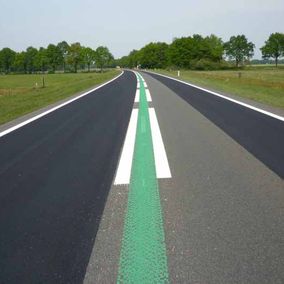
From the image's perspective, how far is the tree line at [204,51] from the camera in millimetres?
118250

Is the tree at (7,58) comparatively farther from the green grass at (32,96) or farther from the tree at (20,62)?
the green grass at (32,96)

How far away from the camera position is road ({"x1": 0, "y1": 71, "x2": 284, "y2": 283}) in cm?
295

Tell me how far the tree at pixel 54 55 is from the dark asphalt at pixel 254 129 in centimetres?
15001

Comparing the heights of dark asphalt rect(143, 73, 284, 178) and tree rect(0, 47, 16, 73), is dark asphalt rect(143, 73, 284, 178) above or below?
below

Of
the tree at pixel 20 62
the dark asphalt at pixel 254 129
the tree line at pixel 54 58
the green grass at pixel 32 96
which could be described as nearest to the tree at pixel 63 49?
the tree line at pixel 54 58

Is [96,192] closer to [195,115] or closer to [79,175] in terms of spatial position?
[79,175]

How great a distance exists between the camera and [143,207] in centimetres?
419

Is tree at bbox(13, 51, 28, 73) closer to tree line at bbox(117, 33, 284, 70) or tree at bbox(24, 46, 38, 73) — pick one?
tree at bbox(24, 46, 38, 73)

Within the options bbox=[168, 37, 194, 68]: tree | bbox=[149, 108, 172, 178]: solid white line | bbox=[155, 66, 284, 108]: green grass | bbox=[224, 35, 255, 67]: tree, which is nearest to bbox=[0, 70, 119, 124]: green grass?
bbox=[149, 108, 172, 178]: solid white line

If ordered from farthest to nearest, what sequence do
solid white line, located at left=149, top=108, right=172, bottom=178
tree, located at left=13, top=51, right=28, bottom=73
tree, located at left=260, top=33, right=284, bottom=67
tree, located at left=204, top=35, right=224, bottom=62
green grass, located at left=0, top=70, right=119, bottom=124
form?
tree, located at left=13, top=51, right=28, bottom=73, tree, located at left=260, top=33, right=284, bottom=67, tree, located at left=204, top=35, right=224, bottom=62, green grass, located at left=0, top=70, right=119, bottom=124, solid white line, located at left=149, top=108, right=172, bottom=178

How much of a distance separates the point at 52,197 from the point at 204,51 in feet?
399

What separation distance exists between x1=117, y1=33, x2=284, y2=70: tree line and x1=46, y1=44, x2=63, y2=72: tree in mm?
32180

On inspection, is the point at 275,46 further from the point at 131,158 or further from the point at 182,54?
the point at 131,158

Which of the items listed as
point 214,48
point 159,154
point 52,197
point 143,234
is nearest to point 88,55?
point 214,48
